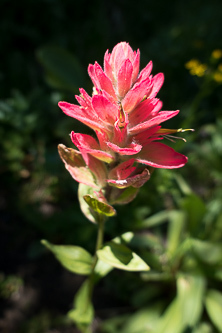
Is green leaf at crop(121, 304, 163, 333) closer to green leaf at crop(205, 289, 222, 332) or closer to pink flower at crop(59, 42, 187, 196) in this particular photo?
green leaf at crop(205, 289, 222, 332)

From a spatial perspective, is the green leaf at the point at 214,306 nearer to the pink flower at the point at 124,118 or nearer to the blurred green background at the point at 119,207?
the blurred green background at the point at 119,207

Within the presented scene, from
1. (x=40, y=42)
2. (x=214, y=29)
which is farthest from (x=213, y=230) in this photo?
(x=40, y=42)

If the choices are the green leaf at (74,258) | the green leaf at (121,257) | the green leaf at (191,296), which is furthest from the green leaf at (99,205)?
the green leaf at (191,296)

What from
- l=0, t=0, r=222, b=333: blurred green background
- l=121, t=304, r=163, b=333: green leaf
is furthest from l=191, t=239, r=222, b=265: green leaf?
l=121, t=304, r=163, b=333: green leaf

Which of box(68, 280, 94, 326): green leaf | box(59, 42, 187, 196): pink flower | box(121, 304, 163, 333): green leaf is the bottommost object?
box(121, 304, 163, 333): green leaf

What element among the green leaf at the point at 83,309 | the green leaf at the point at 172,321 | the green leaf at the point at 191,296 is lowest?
the green leaf at the point at 172,321

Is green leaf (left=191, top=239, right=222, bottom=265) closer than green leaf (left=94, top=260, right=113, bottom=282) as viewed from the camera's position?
No

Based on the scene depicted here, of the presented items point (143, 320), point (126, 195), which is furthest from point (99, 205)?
point (143, 320)
